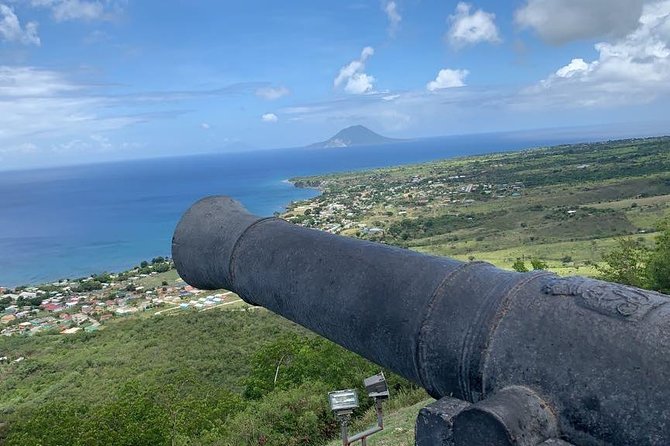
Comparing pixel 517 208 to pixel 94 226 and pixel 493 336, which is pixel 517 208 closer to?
pixel 94 226

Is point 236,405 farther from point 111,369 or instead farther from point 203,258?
point 111,369

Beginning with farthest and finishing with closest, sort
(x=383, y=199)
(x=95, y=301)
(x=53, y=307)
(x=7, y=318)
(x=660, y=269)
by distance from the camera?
(x=383, y=199)
(x=95, y=301)
(x=53, y=307)
(x=7, y=318)
(x=660, y=269)

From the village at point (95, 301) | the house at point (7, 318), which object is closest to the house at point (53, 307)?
the village at point (95, 301)

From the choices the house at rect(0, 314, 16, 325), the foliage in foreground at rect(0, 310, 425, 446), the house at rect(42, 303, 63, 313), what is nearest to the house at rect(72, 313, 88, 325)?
the house at rect(42, 303, 63, 313)

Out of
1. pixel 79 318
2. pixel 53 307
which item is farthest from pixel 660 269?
pixel 53 307

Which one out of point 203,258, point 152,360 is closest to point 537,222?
point 152,360

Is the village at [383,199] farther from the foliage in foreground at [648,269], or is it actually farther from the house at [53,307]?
the foliage in foreground at [648,269]

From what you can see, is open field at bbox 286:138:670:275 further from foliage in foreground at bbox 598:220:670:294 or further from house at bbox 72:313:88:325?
house at bbox 72:313:88:325

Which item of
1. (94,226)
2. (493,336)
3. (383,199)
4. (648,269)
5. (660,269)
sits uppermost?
(493,336)
